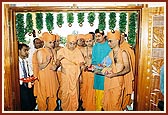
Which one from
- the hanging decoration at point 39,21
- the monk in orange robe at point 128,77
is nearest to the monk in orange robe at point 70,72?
the hanging decoration at point 39,21

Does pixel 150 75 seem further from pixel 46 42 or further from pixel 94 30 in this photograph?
pixel 46 42

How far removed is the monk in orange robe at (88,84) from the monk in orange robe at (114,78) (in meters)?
0.11

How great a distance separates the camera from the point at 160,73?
8.05 feet

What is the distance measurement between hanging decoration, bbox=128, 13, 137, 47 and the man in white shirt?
32.5 inches

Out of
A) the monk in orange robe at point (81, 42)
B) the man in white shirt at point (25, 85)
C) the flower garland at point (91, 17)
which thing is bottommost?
the man in white shirt at point (25, 85)

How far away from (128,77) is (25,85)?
0.84 m

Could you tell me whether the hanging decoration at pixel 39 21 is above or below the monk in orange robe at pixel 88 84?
above

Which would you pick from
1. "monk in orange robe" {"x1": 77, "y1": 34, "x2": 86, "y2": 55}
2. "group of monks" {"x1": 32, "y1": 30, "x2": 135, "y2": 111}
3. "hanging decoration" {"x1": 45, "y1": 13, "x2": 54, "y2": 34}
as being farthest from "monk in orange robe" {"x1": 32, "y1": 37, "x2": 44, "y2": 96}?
"monk in orange robe" {"x1": 77, "y1": 34, "x2": 86, "y2": 55}

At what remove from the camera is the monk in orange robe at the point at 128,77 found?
2434 mm

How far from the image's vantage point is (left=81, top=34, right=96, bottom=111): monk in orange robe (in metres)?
2.43

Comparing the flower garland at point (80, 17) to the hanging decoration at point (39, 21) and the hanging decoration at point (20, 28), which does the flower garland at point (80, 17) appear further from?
the hanging decoration at point (20, 28)

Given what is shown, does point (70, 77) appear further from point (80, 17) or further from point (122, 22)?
point (122, 22)

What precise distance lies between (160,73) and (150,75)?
8 cm

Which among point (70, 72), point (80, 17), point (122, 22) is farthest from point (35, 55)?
point (122, 22)
